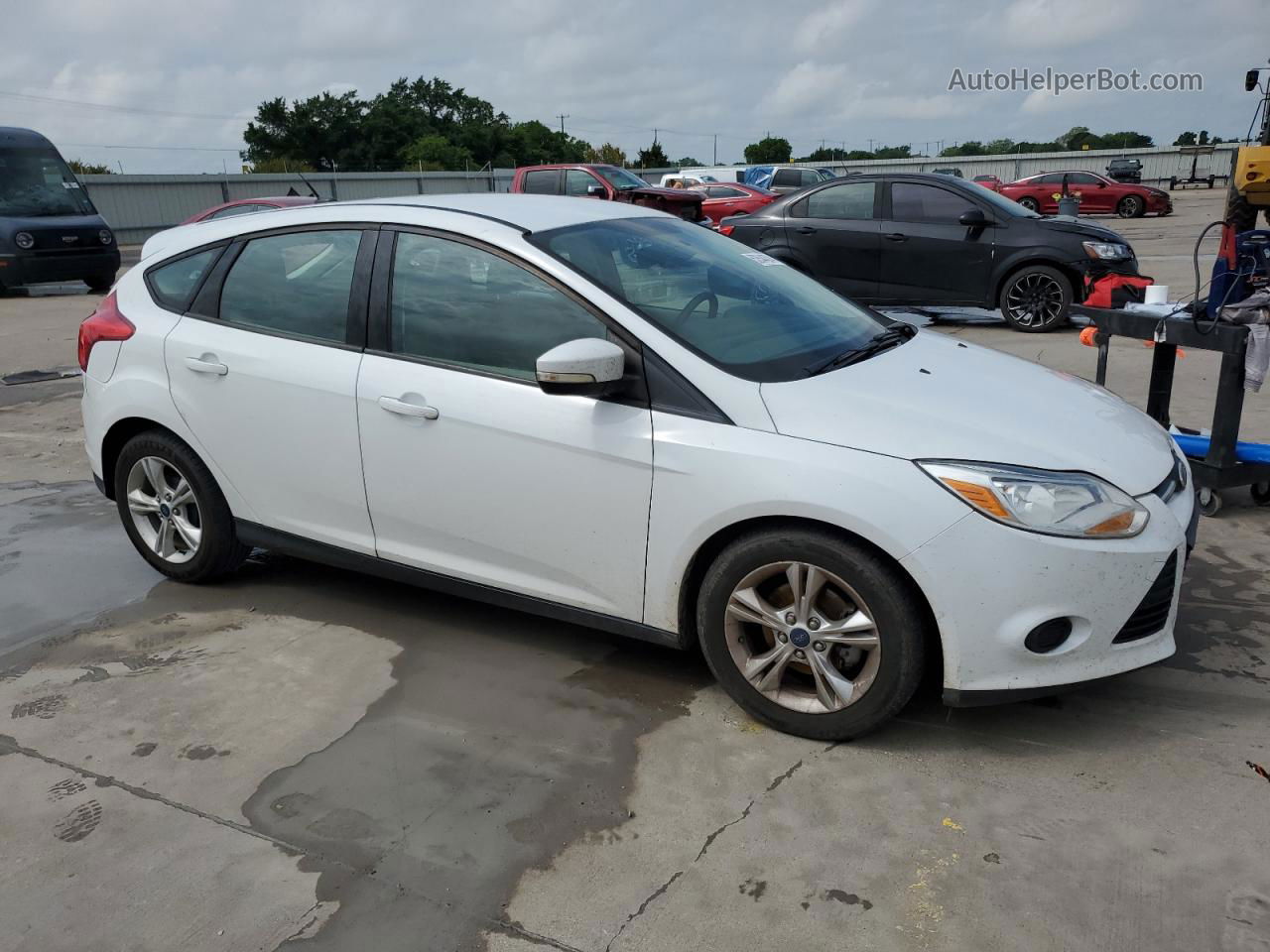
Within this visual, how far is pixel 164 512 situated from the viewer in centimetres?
455

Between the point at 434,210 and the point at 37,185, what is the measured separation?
16563mm

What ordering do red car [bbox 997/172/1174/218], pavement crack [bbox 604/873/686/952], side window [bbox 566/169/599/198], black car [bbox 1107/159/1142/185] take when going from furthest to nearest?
black car [bbox 1107/159/1142/185] < red car [bbox 997/172/1174/218] < side window [bbox 566/169/599/198] < pavement crack [bbox 604/873/686/952]

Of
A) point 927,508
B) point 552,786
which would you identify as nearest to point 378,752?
point 552,786

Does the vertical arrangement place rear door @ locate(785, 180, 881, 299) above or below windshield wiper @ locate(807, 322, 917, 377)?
above

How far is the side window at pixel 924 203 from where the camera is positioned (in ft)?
35.1

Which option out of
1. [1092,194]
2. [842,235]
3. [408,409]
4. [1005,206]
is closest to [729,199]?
[1092,194]

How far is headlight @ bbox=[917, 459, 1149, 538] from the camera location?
2916 mm

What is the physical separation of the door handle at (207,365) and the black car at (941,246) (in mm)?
7069

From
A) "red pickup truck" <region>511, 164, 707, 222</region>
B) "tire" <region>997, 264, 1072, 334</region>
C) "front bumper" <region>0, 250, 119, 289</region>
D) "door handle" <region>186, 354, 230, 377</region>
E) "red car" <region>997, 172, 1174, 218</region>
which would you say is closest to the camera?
"door handle" <region>186, 354, 230, 377</region>

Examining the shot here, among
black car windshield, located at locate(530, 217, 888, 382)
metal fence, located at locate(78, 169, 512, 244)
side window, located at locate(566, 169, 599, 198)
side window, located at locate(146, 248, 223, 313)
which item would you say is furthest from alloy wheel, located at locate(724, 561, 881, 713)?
metal fence, located at locate(78, 169, 512, 244)

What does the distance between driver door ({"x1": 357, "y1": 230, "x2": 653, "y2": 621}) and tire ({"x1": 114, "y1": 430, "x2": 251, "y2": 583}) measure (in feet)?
3.06

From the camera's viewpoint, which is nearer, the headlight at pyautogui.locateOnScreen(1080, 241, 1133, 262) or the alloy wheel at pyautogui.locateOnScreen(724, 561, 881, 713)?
the alloy wheel at pyautogui.locateOnScreen(724, 561, 881, 713)

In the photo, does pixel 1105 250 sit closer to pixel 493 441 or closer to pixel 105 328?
pixel 493 441

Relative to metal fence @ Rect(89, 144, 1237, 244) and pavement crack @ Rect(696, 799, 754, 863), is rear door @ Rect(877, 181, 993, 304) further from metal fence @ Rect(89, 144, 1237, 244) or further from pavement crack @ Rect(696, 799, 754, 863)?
metal fence @ Rect(89, 144, 1237, 244)
